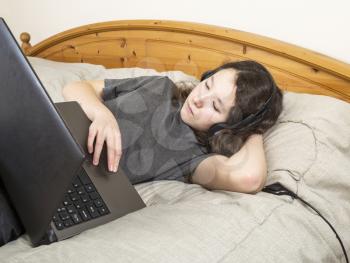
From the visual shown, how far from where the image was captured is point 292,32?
49.1 inches

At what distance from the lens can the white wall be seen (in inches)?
45.8

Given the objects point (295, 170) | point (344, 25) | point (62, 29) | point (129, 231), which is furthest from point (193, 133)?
point (62, 29)

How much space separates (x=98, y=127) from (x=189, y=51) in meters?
0.76

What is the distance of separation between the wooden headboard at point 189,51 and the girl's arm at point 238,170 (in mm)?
357

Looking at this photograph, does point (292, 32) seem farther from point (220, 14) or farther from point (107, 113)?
point (107, 113)

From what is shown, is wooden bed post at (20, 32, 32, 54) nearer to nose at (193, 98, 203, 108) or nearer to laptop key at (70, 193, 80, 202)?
nose at (193, 98, 203, 108)

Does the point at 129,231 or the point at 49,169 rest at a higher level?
the point at 49,169

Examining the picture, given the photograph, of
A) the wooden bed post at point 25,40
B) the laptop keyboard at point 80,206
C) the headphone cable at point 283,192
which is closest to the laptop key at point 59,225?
the laptop keyboard at point 80,206

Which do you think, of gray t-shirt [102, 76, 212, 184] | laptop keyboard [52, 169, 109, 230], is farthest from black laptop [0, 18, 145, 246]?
gray t-shirt [102, 76, 212, 184]

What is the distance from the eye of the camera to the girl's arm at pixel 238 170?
818mm

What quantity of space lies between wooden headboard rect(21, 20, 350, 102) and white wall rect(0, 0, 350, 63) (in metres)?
0.05

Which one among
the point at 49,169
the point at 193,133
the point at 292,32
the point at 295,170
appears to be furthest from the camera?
the point at 292,32

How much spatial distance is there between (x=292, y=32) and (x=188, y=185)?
0.68 m

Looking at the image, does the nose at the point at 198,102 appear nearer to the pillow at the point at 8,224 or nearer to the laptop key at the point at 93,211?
the laptop key at the point at 93,211
